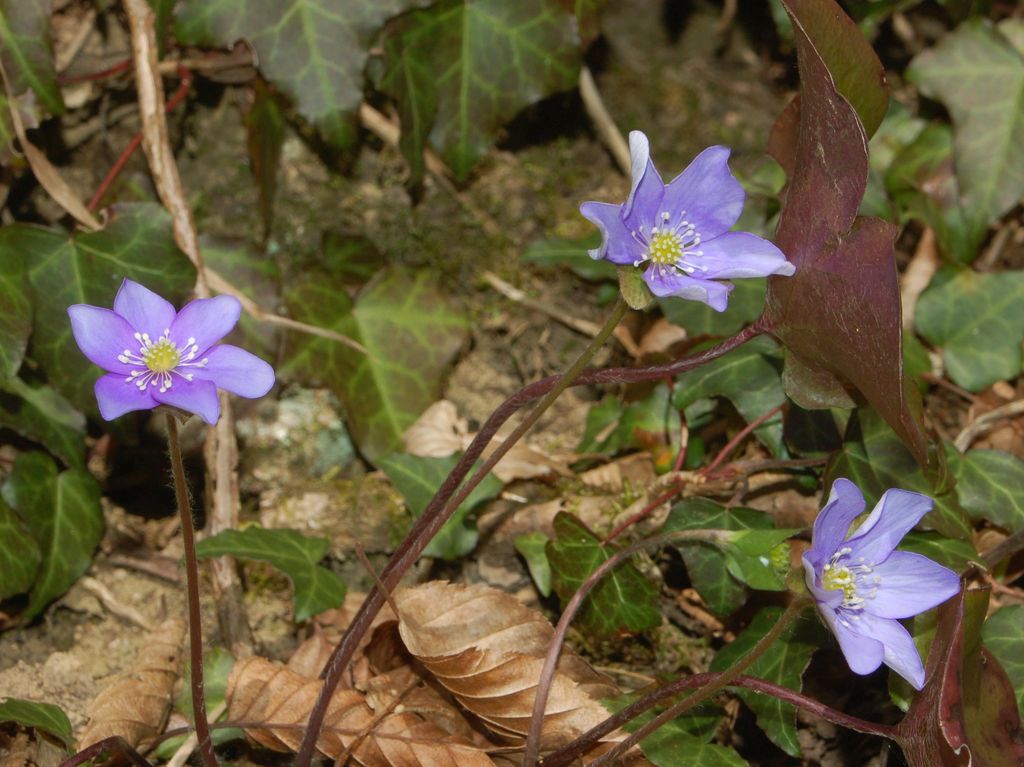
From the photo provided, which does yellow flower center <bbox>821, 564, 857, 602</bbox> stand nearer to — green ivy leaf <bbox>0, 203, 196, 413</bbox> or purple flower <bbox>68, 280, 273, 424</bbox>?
purple flower <bbox>68, 280, 273, 424</bbox>

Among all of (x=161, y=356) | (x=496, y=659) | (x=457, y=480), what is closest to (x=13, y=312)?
(x=161, y=356)

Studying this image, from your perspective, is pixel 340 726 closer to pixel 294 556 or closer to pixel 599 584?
pixel 294 556

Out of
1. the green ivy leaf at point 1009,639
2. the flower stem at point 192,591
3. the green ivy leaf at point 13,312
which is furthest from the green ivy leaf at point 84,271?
the green ivy leaf at point 1009,639

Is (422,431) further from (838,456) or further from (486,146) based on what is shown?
(838,456)

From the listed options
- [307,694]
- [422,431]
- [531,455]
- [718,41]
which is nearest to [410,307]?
[422,431]

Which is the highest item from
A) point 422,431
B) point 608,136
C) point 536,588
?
point 608,136

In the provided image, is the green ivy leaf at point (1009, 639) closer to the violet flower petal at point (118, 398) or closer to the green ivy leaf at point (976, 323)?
the green ivy leaf at point (976, 323)

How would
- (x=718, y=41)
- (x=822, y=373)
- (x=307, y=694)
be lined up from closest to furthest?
1. (x=822, y=373)
2. (x=307, y=694)
3. (x=718, y=41)

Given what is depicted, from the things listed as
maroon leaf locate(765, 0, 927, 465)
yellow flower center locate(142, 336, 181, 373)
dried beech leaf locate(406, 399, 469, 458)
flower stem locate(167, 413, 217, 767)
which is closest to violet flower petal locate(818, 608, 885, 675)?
maroon leaf locate(765, 0, 927, 465)
